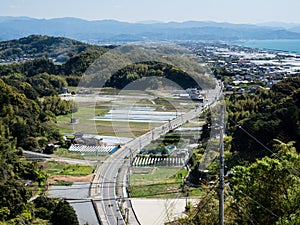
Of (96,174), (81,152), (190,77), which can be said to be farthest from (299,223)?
(190,77)

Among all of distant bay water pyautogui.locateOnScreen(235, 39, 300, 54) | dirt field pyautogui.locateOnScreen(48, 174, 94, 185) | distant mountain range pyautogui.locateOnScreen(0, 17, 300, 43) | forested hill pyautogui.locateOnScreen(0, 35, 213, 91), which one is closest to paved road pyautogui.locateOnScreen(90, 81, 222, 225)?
dirt field pyautogui.locateOnScreen(48, 174, 94, 185)

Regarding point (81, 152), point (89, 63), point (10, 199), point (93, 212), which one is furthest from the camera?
point (89, 63)

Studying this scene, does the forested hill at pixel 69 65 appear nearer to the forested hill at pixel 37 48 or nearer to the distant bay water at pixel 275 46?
the forested hill at pixel 37 48

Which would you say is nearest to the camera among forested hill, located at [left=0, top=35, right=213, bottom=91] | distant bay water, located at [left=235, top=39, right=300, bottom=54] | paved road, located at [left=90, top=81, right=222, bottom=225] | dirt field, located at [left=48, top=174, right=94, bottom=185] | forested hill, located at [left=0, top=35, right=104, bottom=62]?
paved road, located at [left=90, top=81, right=222, bottom=225]

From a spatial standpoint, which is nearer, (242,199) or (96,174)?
(242,199)

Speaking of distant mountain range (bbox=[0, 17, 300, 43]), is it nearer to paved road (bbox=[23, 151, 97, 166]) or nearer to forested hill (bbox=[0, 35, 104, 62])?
forested hill (bbox=[0, 35, 104, 62])

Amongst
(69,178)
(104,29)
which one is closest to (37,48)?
(69,178)

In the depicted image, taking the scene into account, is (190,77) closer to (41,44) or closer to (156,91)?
(156,91)
